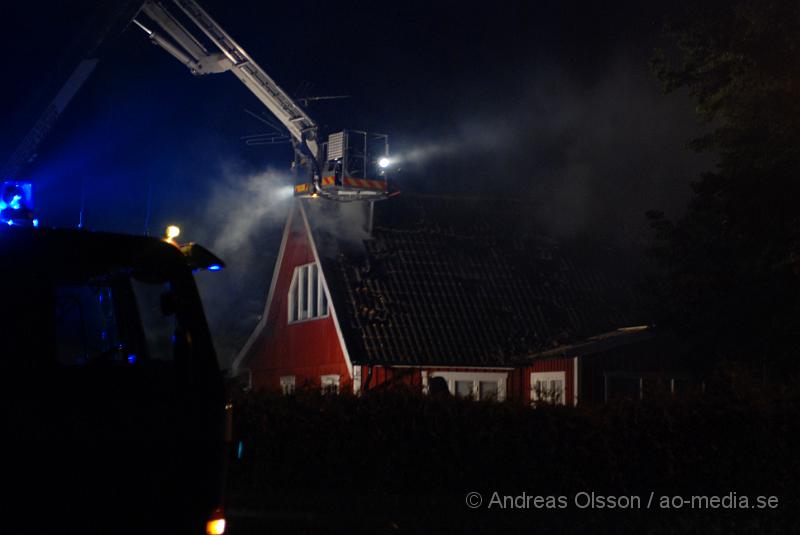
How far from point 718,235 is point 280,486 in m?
8.75

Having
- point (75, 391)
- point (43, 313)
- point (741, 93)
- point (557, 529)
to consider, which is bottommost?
point (557, 529)

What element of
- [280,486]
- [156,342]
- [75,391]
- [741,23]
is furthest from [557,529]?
[741,23]

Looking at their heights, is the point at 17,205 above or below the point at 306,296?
below

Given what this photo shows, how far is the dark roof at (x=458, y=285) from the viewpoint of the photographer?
25.9 metres

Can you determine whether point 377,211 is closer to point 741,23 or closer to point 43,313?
point 741,23

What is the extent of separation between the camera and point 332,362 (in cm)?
2675

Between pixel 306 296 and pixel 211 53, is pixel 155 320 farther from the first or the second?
pixel 306 296

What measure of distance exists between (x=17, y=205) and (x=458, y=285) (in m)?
22.3

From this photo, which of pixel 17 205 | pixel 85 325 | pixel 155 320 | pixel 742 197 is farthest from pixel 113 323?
pixel 742 197

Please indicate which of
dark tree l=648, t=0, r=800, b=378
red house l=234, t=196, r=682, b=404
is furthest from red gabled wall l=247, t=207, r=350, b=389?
dark tree l=648, t=0, r=800, b=378

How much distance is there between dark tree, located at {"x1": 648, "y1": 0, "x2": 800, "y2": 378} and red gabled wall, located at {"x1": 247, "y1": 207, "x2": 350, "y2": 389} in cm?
1013

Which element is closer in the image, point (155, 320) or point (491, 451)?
point (155, 320)

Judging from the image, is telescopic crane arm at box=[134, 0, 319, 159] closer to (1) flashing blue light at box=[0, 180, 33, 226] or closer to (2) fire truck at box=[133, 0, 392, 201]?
(2) fire truck at box=[133, 0, 392, 201]

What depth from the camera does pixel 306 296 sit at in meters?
29.5
